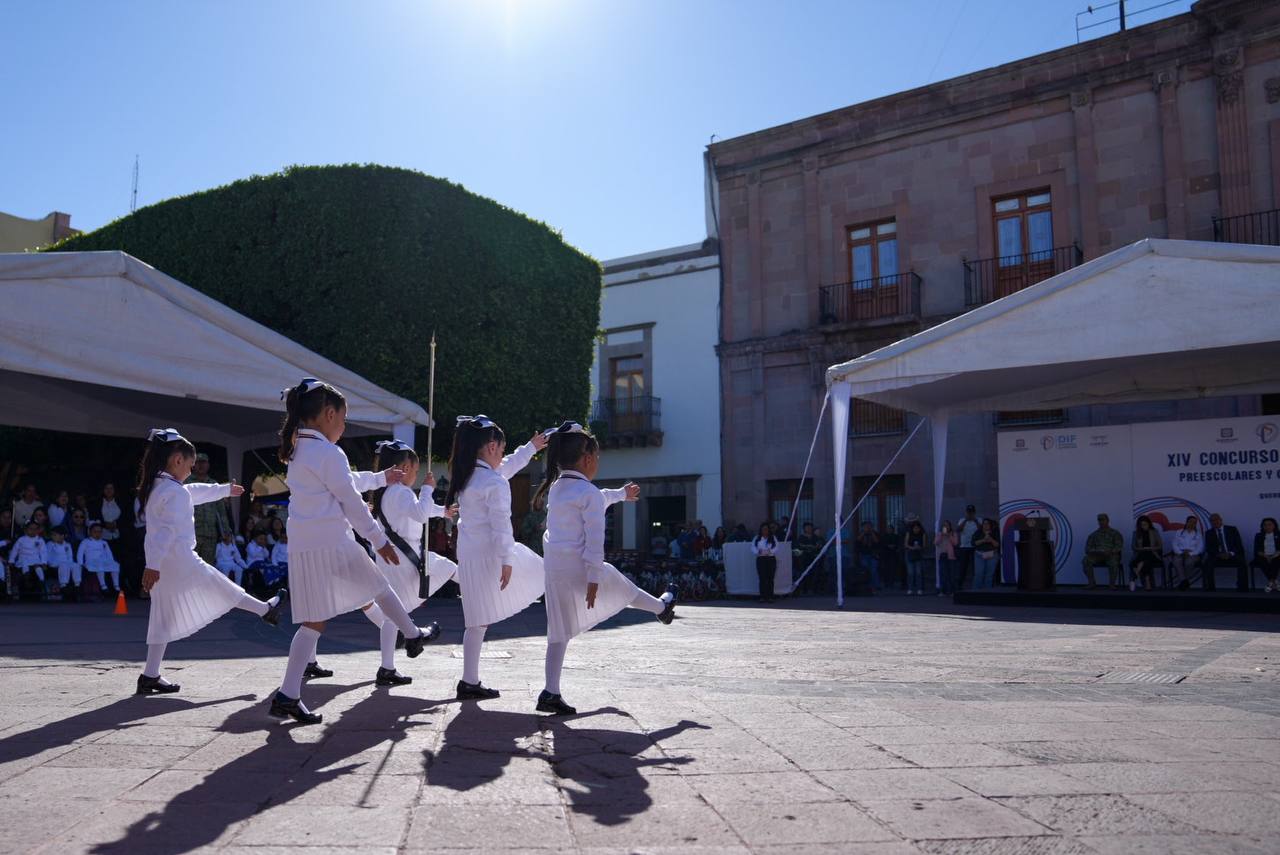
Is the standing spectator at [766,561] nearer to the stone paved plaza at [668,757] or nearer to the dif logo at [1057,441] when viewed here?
the dif logo at [1057,441]

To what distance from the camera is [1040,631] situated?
420 inches

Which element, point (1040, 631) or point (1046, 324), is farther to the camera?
point (1046, 324)

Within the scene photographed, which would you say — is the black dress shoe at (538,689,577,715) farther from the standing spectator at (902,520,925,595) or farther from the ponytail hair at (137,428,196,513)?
the standing spectator at (902,520,925,595)

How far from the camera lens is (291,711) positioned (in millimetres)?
4992

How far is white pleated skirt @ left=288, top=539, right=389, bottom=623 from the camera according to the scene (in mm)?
5273

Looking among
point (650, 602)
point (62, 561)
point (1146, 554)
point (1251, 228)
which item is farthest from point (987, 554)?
point (62, 561)

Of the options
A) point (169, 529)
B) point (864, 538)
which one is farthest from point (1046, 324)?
point (169, 529)

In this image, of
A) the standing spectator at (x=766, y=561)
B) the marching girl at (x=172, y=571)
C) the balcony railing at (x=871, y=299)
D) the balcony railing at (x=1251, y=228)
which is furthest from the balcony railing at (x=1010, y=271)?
the marching girl at (x=172, y=571)

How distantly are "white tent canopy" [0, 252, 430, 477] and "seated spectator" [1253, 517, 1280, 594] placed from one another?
1165 centimetres

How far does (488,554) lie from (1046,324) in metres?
9.27

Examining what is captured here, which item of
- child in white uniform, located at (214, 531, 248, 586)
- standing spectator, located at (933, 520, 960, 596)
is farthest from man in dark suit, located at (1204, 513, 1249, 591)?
child in white uniform, located at (214, 531, 248, 586)

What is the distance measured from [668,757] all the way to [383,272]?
14.5 metres

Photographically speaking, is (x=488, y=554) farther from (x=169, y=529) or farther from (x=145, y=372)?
(x=145, y=372)

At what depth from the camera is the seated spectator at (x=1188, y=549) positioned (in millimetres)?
15578
